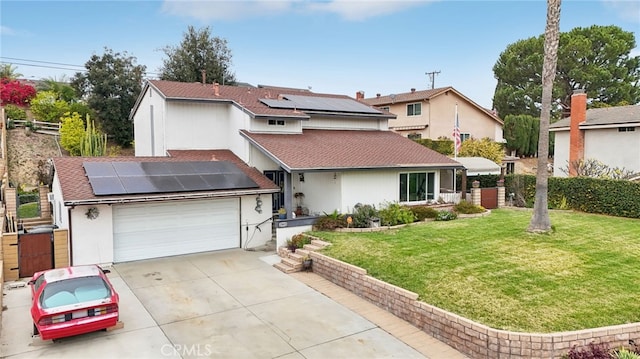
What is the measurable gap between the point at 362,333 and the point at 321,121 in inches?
612

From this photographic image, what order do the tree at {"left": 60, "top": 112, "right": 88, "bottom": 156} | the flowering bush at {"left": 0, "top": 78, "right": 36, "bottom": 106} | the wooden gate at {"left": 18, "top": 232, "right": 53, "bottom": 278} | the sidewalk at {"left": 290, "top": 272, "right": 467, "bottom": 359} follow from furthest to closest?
the flowering bush at {"left": 0, "top": 78, "right": 36, "bottom": 106} < the tree at {"left": 60, "top": 112, "right": 88, "bottom": 156} < the wooden gate at {"left": 18, "top": 232, "right": 53, "bottom": 278} < the sidewalk at {"left": 290, "top": 272, "right": 467, "bottom": 359}

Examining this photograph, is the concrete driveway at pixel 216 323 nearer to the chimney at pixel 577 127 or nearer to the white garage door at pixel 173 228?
the white garage door at pixel 173 228

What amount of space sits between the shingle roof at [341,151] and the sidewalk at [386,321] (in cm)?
525

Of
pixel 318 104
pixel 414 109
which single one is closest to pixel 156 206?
pixel 318 104

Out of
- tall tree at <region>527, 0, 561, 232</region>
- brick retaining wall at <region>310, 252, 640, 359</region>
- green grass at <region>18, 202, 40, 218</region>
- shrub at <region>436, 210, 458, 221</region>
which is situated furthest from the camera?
green grass at <region>18, 202, 40, 218</region>

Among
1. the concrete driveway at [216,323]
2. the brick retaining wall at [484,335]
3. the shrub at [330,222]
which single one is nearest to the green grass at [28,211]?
the concrete driveway at [216,323]

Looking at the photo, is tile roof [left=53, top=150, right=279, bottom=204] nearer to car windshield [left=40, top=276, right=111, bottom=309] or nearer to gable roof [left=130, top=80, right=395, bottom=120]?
gable roof [left=130, top=80, right=395, bottom=120]

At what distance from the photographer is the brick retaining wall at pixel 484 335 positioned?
26.7 ft

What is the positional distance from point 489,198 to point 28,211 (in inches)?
1076

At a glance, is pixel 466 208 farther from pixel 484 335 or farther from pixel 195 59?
pixel 195 59

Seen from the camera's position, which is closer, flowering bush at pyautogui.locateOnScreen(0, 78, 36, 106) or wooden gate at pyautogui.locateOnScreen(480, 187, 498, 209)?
wooden gate at pyautogui.locateOnScreen(480, 187, 498, 209)

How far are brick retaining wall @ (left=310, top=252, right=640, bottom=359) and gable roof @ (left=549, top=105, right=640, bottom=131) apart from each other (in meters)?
21.7

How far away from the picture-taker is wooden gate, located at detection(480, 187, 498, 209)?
75.9ft

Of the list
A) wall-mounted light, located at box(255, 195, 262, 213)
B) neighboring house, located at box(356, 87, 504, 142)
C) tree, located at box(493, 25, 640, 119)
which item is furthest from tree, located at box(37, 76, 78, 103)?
tree, located at box(493, 25, 640, 119)
